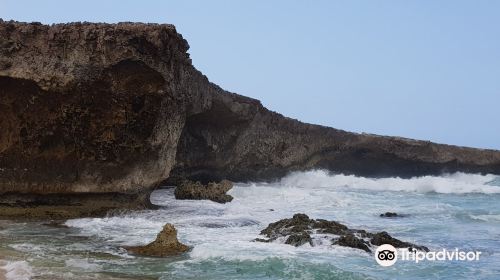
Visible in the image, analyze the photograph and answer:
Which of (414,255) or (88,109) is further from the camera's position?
(88,109)

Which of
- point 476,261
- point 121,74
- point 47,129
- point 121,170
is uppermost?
point 121,74

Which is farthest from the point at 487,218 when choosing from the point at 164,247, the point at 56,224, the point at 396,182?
the point at 396,182

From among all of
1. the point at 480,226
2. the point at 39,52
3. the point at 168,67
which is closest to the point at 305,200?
the point at 480,226

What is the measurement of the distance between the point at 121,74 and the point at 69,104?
1.31 meters

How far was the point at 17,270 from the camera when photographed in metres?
6.69

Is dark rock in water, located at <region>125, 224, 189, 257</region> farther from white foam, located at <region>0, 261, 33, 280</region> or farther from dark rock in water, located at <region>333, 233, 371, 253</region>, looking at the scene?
dark rock in water, located at <region>333, 233, 371, 253</region>

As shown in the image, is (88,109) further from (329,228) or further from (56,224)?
(329,228)

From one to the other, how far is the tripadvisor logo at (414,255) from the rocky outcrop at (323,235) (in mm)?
257

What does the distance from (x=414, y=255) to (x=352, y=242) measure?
1.03 m

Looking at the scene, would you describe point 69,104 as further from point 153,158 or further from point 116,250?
point 116,250

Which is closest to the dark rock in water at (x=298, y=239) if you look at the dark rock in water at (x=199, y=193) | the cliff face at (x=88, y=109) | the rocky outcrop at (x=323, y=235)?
the rocky outcrop at (x=323, y=235)

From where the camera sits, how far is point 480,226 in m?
12.6

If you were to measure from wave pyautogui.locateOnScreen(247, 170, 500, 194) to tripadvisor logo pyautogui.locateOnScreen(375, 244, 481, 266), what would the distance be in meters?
15.9

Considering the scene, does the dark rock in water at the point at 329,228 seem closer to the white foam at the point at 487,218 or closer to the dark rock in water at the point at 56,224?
the dark rock in water at the point at 56,224
